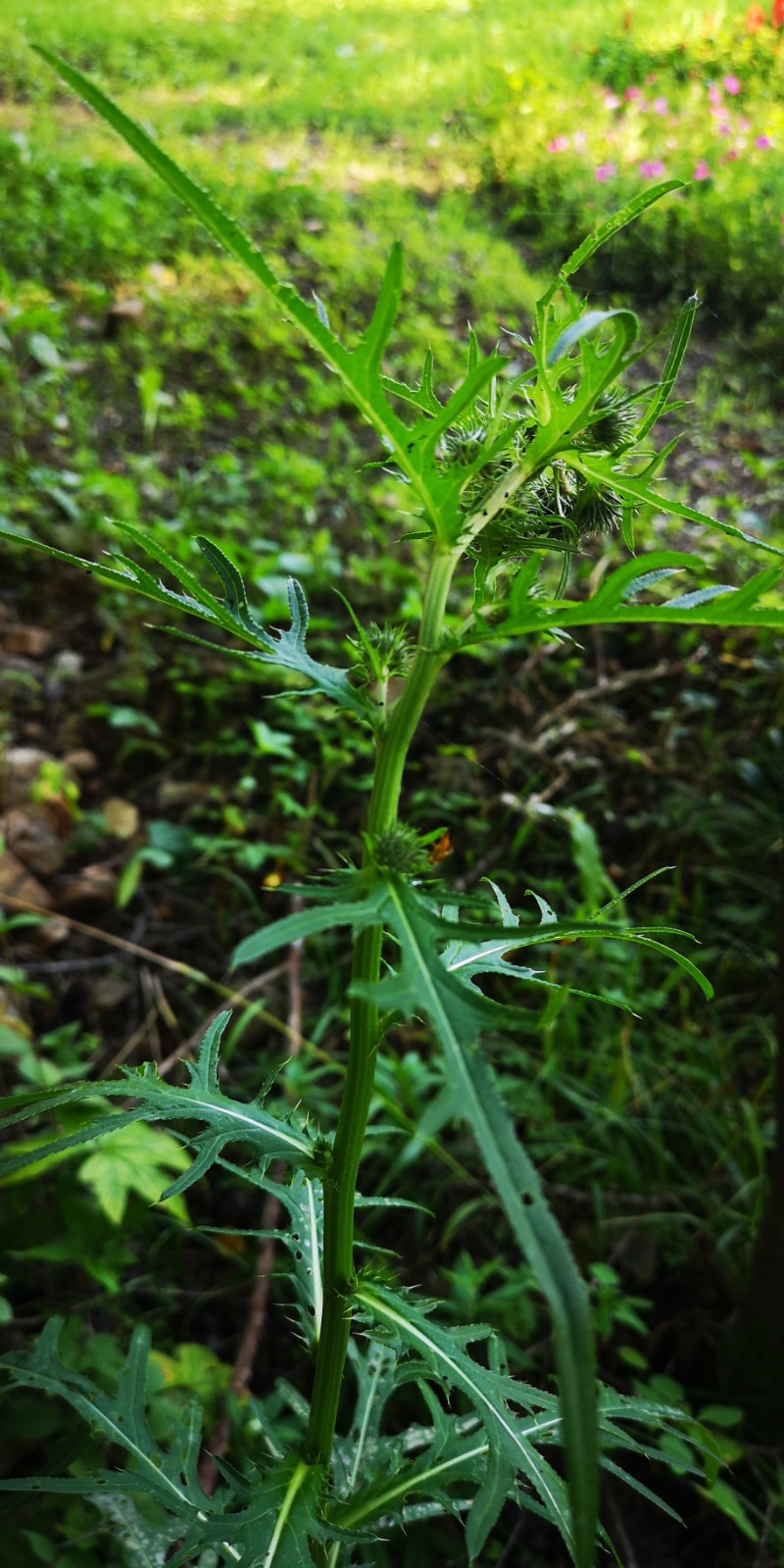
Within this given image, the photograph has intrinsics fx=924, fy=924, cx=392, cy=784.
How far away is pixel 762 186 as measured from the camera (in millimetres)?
4098

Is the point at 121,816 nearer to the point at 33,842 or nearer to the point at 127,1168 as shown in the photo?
the point at 33,842

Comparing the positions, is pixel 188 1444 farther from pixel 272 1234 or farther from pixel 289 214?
pixel 289 214

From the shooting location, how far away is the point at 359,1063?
0.61 meters

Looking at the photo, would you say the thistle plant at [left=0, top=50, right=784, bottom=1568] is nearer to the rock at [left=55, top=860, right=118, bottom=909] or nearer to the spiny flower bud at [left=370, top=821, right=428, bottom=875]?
the spiny flower bud at [left=370, top=821, right=428, bottom=875]

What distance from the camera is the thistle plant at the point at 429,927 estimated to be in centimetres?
41

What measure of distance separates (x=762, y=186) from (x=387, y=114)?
2651 millimetres

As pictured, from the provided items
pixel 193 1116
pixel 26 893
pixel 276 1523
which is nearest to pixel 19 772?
pixel 26 893

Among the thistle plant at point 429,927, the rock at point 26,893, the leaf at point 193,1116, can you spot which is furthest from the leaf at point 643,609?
the rock at point 26,893

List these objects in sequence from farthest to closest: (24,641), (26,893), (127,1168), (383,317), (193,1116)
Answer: (24,641) < (26,893) < (127,1168) < (193,1116) < (383,317)

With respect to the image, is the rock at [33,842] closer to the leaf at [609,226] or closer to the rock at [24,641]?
the rock at [24,641]

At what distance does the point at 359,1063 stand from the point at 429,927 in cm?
17

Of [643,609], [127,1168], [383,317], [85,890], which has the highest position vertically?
[383,317]

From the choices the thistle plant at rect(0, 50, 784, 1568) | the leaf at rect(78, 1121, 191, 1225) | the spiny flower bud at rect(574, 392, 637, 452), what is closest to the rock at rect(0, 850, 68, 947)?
the leaf at rect(78, 1121, 191, 1225)

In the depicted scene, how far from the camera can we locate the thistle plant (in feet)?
1.35
